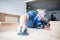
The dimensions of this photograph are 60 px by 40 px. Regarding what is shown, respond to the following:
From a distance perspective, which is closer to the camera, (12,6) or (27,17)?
(27,17)

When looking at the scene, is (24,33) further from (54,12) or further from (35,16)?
(54,12)

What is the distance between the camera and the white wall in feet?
6.89

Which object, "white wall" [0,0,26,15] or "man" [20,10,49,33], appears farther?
"white wall" [0,0,26,15]

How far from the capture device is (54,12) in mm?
1612

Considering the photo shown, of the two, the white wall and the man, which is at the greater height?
the white wall

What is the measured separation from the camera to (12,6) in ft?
7.02

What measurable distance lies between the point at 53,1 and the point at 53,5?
133mm

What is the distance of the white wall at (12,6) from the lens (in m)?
2.10

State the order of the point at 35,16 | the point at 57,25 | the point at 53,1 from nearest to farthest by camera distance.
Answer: the point at 57,25, the point at 35,16, the point at 53,1

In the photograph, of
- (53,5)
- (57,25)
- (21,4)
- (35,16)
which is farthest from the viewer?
(21,4)

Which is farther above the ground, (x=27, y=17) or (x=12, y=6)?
(x=12, y=6)

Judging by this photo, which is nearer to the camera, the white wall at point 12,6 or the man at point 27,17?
the man at point 27,17

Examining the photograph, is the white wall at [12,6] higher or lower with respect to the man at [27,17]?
higher

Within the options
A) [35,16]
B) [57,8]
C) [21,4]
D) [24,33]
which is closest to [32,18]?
[35,16]
